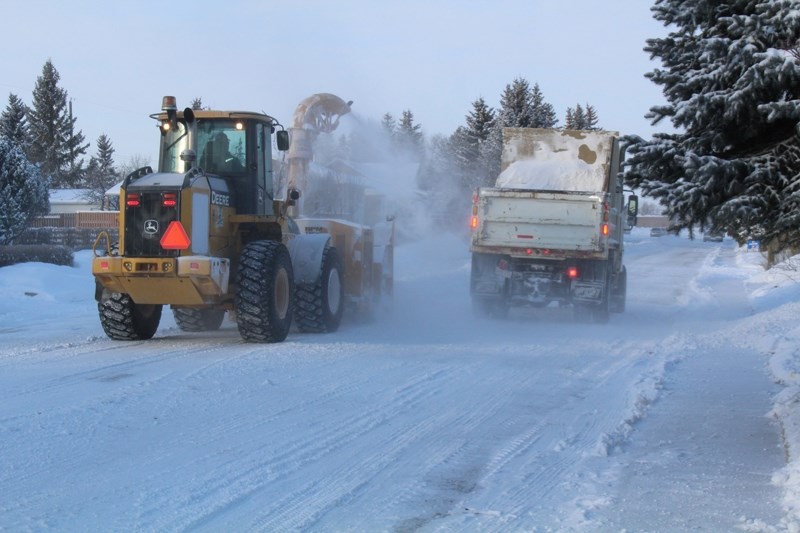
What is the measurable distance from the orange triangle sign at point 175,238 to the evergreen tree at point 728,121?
5120 millimetres

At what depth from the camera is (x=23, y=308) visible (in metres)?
16.3

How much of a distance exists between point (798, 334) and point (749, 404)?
13.9ft

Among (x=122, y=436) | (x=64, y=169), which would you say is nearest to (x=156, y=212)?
(x=122, y=436)

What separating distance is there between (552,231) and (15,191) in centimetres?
1910

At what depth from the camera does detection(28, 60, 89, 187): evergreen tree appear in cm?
6353

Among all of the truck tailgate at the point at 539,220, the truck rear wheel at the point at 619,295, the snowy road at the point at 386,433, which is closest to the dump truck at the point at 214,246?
the snowy road at the point at 386,433

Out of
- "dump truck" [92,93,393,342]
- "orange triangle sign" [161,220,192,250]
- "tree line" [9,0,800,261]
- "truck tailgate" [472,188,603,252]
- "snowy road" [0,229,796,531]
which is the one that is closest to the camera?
"snowy road" [0,229,796,531]

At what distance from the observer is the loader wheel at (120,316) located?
11.6 metres

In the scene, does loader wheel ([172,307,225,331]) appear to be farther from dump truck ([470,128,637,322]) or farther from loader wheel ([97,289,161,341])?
dump truck ([470,128,637,322])

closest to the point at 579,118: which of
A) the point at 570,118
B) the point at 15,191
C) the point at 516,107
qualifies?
the point at 570,118

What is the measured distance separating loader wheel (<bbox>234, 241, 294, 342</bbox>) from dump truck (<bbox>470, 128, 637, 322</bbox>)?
5.61m

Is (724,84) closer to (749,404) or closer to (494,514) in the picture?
(749,404)

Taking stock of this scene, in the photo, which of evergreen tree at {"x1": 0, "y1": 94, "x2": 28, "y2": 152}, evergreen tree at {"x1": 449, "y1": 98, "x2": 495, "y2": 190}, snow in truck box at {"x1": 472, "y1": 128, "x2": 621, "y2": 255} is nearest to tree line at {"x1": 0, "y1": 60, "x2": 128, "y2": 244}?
evergreen tree at {"x1": 0, "y1": 94, "x2": 28, "y2": 152}

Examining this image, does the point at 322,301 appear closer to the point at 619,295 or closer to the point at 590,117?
the point at 619,295
